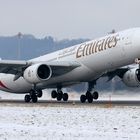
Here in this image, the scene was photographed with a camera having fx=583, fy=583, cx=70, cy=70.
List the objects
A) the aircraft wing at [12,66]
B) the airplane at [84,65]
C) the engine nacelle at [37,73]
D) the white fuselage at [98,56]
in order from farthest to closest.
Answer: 1. the aircraft wing at [12,66]
2. the engine nacelle at [37,73]
3. the airplane at [84,65]
4. the white fuselage at [98,56]

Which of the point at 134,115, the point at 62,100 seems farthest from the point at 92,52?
the point at 134,115

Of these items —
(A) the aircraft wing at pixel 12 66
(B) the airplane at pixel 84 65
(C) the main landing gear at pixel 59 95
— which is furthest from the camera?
(C) the main landing gear at pixel 59 95

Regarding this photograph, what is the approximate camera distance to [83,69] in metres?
42.9

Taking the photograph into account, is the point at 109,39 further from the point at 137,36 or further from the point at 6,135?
the point at 6,135

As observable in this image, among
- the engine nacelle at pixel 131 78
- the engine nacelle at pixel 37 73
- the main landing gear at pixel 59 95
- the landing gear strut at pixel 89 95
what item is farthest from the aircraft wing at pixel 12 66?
the engine nacelle at pixel 131 78

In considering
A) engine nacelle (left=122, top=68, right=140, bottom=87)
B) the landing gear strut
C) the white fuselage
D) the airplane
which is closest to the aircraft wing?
the airplane

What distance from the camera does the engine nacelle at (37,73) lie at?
41844 millimetres

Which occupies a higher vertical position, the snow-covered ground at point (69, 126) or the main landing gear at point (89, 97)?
the main landing gear at point (89, 97)

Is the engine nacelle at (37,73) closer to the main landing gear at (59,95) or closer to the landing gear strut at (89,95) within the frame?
the main landing gear at (59,95)

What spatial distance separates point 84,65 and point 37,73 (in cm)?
357

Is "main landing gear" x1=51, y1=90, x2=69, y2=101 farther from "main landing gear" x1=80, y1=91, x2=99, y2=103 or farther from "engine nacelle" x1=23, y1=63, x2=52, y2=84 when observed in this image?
"engine nacelle" x1=23, y1=63, x2=52, y2=84

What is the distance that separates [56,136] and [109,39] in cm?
2334

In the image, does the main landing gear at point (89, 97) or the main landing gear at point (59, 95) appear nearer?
the main landing gear at point (89, 97)

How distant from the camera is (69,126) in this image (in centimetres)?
2100
